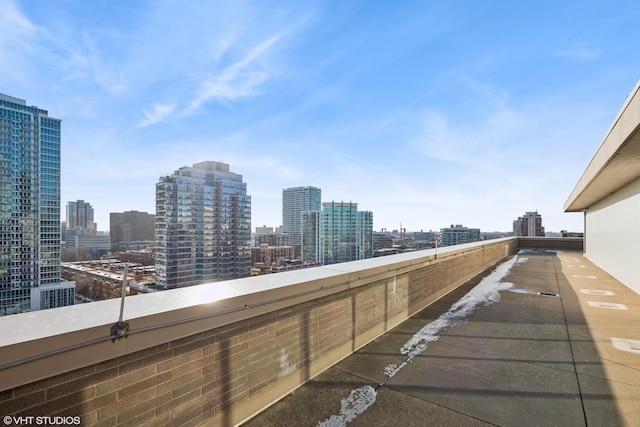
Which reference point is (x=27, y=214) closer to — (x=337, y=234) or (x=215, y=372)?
(x=215, y=372)

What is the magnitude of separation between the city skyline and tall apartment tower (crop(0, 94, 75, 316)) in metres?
8.21

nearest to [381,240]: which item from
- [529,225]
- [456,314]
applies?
[529,225]

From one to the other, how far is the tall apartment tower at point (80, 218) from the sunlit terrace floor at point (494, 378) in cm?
1462

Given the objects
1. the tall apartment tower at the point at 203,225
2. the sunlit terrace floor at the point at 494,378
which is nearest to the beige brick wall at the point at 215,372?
the sunlit terrace floor at the point at 494,378

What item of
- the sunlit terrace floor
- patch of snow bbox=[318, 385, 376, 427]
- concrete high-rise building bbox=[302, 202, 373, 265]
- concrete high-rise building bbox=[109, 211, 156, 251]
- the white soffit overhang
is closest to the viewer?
patch of snow bbox=[318, 385, 376, 427]

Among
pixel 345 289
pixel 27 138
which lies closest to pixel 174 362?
pixel 345 289

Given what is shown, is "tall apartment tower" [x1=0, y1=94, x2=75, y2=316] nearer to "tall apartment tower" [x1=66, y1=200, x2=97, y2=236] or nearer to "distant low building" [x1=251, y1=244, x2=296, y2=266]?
"tall apartment tower" [x1=66, y1=200, x2=97, y2=236]

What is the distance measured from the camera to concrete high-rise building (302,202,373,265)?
199 ft

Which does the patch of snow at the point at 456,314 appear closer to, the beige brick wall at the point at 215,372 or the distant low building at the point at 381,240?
the beige brick wall at the point at 215,372

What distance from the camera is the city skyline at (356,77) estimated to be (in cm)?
838

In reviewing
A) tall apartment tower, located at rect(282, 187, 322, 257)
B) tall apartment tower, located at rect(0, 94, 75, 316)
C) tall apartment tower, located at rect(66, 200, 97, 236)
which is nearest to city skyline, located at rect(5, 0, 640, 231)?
tall apartment tower, located at rect(66, 200, 97, 236)

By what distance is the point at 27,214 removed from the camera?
32.0 metres

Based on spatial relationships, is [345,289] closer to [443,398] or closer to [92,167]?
[443,398]

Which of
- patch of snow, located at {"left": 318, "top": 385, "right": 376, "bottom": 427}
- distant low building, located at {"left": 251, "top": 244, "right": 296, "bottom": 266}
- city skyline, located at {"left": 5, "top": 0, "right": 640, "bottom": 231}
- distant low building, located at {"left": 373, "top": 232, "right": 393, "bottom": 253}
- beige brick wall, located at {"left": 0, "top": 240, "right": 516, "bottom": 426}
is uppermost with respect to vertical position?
city skyline, located at {"left": 5, "top": 0, "right": 640, "bottom": 231}
